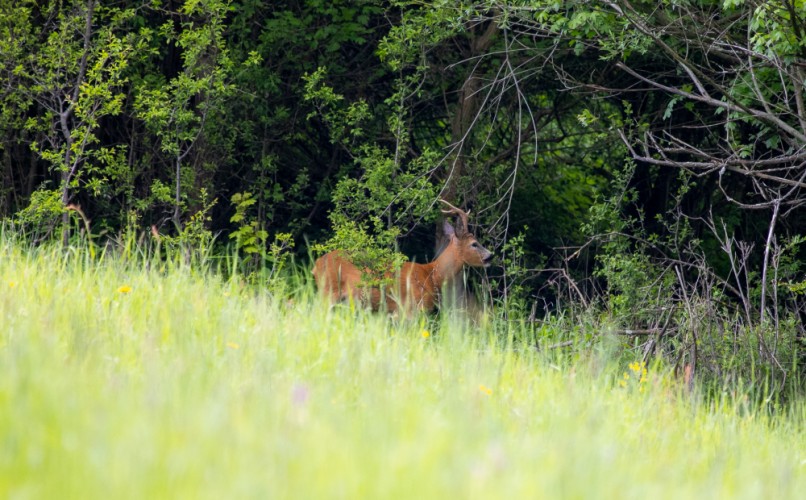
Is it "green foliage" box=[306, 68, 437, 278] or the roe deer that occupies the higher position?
"green foliage" box=[306, 68, 437, 278]

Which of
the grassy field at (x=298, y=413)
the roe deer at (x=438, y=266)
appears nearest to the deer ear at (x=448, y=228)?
the roe deer at (x=438, y=266)

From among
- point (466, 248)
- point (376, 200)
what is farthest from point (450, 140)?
point (376, 200)

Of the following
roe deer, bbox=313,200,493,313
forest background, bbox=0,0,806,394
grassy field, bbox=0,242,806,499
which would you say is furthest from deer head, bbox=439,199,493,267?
grassy field, bbox=0,242,806,499

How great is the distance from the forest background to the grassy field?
95.8 inches

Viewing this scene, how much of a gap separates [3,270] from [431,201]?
5.00 meters

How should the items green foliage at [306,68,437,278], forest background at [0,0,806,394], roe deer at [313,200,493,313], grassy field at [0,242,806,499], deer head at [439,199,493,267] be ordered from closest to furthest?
grassy field at [0,242,806,499] → forest background at [0,0,806,394] → green foliage at [306,68,437,278] → roe deer at [313,200,493,313] → deer head at [439,199,493,267]

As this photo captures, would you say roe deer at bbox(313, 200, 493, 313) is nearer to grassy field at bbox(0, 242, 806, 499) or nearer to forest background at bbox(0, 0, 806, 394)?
forest background at bbox(0, 0, 806, 394)

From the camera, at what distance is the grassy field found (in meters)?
2.67

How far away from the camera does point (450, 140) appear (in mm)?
11680

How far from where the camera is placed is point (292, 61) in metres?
11.6

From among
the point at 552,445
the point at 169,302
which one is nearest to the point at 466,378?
the point at 552,445

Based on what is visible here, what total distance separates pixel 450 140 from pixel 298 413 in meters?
8.68

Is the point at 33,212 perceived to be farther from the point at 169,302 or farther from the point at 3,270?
the point at 169,302

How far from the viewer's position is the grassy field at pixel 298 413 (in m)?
2.67
